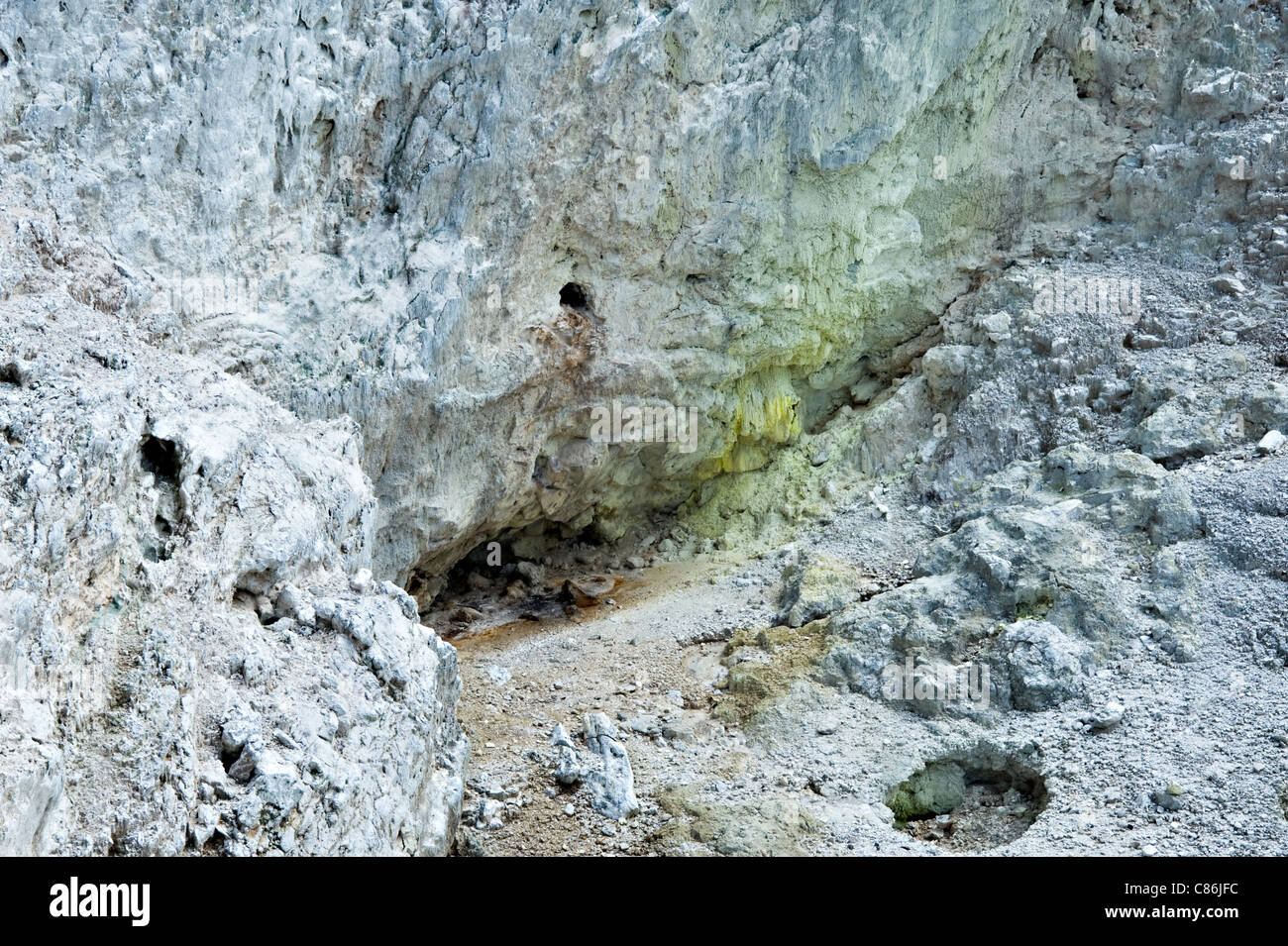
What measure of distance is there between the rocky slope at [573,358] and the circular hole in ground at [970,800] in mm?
54

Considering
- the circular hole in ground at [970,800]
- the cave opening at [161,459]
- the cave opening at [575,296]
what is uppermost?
the cave opening at [575,296]

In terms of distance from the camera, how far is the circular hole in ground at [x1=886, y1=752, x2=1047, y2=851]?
9922 millimetres

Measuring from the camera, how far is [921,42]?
48.5 feet

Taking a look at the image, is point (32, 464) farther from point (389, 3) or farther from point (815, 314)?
point (815, 314)

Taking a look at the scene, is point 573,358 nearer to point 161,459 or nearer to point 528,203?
point 528,203

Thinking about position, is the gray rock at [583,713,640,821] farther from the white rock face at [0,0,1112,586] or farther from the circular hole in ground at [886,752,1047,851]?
the white rock face at [0,0,1112,586]

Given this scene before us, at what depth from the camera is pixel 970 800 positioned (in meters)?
10.4

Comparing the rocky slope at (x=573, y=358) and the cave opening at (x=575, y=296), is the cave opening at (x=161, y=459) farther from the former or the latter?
the cave opening at (x=575, y=296)

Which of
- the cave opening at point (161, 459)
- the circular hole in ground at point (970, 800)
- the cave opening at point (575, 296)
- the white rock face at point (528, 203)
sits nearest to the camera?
the cave opening at point (161, 459)

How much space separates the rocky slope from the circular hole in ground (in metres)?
0.05

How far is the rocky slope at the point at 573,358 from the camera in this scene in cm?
795

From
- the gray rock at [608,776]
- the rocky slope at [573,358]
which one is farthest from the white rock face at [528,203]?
the gray rock at [608,776]
